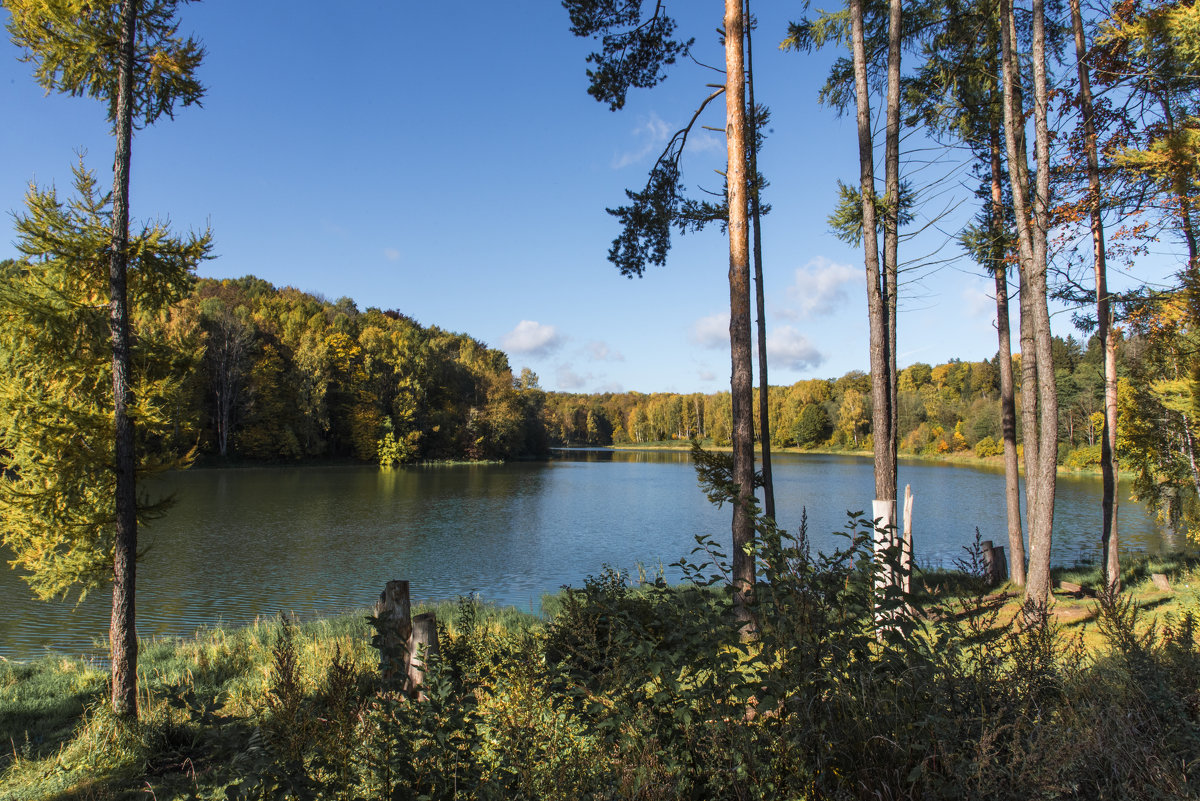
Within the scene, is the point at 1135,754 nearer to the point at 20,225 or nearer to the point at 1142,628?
the point at 1142,628

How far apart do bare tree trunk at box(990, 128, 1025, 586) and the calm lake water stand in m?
5.36

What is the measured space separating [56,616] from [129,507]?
26.2 feet

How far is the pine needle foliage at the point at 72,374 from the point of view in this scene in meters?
5.80

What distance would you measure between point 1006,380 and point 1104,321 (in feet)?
6.94

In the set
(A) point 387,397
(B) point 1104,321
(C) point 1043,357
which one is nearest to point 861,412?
(A) point 387,397

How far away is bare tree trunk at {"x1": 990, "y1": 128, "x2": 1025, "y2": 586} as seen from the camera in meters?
9.83

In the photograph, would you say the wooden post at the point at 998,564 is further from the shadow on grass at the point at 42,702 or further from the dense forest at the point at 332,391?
the dense forest at the point at 332,391

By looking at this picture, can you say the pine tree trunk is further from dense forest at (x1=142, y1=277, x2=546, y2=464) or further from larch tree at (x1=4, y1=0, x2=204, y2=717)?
dense forest at (x1=142, y1=277, x2=546, y2=464)

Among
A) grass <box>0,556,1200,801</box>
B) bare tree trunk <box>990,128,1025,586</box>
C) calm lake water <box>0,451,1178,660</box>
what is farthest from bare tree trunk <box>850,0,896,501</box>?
calm lake water <box>0,451,1178,660</box>

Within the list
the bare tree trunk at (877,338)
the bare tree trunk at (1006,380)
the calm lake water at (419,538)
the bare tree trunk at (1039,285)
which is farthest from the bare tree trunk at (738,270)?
the calm lake water at (419,538)

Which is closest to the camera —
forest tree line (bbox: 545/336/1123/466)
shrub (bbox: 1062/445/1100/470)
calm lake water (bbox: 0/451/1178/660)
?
calm lake water (bbox: 0/451/1178/660)

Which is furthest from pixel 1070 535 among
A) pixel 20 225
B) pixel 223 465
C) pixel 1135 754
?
pixel 223 465

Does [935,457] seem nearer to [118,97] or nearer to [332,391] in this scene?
[332,391]

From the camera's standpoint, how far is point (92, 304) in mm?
5902
